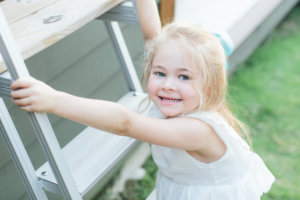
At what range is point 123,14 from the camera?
4.83ft

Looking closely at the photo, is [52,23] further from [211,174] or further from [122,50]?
[211,174]

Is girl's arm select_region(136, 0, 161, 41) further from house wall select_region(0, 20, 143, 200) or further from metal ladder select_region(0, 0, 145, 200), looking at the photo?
house wall select_region(0, 20, 143, 200)

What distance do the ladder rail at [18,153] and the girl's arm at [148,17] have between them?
604 millimetres

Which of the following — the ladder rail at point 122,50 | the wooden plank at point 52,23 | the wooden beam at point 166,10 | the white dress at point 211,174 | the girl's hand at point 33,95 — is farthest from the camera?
the wooden beam at point 166,10

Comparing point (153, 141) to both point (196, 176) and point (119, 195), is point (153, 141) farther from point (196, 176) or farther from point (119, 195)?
point (119, 195)

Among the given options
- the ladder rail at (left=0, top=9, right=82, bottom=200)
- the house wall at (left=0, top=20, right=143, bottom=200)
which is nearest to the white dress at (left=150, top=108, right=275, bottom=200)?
the ladder rail at (left=0, top=9, right=82, bottom=200)

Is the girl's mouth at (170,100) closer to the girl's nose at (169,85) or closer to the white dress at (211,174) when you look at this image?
the girl's nose at (169,85)

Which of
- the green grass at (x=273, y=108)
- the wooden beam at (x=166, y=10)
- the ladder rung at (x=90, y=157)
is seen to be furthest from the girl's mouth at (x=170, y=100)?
the green grass at (x=273, y=108)

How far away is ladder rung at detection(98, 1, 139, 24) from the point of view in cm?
145

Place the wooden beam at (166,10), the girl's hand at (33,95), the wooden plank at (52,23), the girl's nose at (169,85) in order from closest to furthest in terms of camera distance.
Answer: the girl's hand at (33,95) < the wooden plank at (52,23) < the girl's nose at (169,85) < the wooden beam at (166,10)

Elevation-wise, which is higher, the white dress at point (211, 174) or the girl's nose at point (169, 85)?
the girl's nose at point (169, 85)

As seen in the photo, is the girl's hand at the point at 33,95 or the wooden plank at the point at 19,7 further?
the wooden plank at the point at 19,7

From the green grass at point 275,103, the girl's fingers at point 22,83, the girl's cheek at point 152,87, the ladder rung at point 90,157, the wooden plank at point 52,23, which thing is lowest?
the green grass at point 275,103

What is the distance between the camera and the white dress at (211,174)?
1400 millimetres
